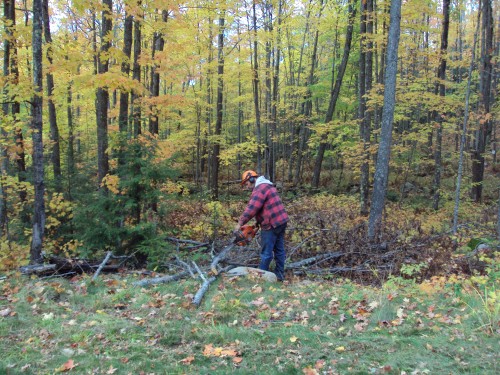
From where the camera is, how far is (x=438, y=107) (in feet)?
44.0

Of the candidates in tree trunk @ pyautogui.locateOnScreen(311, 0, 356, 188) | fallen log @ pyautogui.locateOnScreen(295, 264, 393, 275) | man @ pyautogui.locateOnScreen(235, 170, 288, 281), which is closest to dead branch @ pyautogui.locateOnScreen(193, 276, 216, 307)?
man @ pyautogui.locateOnScreen(235, 170, 288, 281)

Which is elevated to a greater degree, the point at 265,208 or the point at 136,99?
the point at 136,99

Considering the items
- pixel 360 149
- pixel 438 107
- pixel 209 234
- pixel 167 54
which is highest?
pixel 167 54

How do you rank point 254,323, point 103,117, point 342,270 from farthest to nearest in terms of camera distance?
point 103,117 → point 342,270 → point 254,323

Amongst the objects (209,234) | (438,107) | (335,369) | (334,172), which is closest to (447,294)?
(335,369)

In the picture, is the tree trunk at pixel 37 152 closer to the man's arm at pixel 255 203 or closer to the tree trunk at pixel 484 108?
the man's arm at pixel 255 203

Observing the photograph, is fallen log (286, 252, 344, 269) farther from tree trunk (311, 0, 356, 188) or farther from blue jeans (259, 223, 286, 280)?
tree trunk (311, 0, 356, 188)

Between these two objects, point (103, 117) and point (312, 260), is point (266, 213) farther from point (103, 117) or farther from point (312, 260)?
point (103, 117)

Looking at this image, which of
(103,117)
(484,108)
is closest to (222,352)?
(103,117)

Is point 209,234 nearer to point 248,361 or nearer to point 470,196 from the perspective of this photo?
point 248,361

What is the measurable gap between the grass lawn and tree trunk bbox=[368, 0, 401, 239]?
12.9 ft

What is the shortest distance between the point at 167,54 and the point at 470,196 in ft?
54.2

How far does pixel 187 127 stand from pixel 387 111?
586 inches

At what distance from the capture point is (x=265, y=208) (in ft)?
20.7
